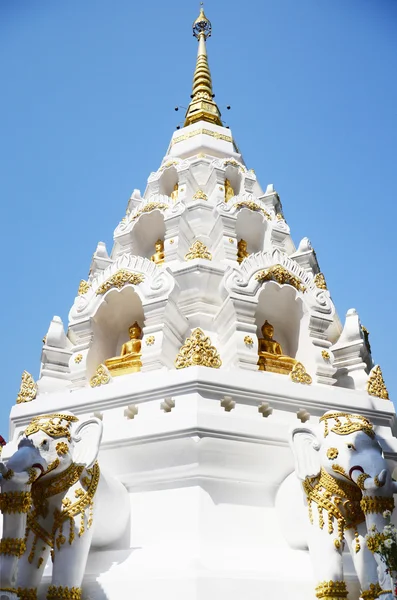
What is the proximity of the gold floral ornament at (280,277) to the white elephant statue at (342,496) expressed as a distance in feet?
17.1

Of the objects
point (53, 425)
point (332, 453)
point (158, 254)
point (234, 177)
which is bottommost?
point (332, 453)

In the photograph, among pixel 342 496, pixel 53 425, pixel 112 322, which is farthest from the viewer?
pixel 112 322

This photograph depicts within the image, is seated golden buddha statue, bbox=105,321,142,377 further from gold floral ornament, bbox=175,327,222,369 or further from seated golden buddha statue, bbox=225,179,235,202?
seated golden buddha statue, bbox=225,179,235,202

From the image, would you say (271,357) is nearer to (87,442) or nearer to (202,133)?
(87,442)

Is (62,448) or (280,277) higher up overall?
(280,277)

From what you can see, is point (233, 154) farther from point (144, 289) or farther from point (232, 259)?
point (144, 289)

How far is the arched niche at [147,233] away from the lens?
16.5m

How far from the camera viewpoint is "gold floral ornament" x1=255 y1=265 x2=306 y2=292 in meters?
12.7

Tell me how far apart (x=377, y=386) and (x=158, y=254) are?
701 cm

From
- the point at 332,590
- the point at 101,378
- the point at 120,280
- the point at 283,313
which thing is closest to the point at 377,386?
the point at 283,313

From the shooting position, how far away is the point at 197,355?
9805 mm

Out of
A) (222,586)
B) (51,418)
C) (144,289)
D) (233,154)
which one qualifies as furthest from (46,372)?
(233,154)

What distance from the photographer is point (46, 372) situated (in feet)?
42.5

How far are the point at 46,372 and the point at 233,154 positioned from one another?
9.84m
